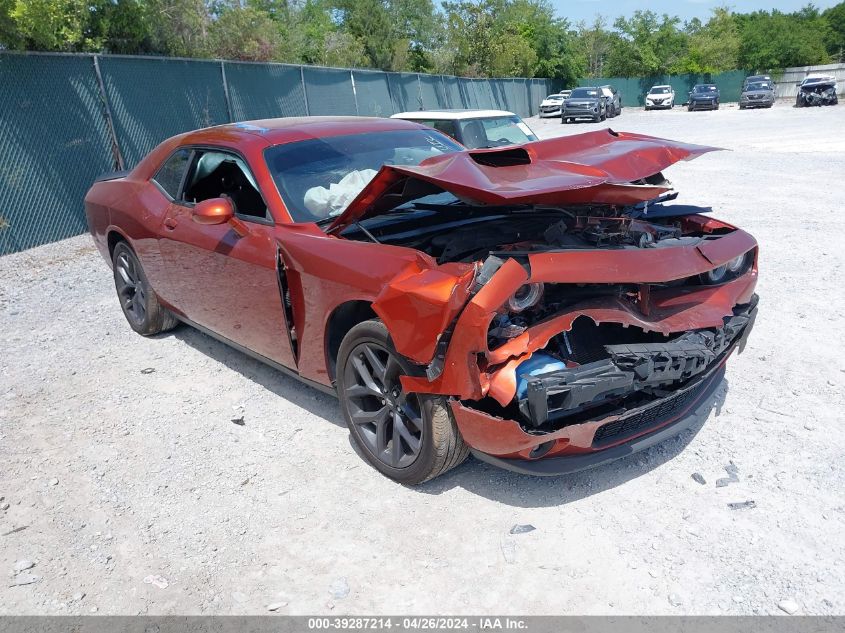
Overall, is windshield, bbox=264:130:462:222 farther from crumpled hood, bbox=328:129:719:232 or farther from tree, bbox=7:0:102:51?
tree, bbox=7:0:102:51

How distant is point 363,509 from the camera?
3.18m

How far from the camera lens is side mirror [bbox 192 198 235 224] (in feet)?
12.4

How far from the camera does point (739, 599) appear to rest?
97.9 inches

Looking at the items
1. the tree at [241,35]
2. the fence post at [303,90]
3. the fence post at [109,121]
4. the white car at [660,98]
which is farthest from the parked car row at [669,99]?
the fence post at [109,121]

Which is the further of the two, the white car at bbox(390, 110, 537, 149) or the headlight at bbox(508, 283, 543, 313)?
the white car at bbox(390, 110, 537, 149)

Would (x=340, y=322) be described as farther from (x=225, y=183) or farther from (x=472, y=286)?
(x=225, y=183)

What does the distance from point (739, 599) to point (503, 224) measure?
2.05 m

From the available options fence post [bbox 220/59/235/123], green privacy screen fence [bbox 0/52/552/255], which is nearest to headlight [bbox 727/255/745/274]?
green privacy screen fence [bbox 0/52/552/255]

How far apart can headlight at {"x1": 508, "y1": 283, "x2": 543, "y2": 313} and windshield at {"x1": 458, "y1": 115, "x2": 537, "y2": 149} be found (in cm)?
700

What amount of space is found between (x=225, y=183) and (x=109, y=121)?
23.5 ft

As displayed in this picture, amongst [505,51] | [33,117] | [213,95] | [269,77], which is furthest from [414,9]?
[33,117]

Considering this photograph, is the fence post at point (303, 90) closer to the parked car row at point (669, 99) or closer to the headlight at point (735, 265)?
the headlight at point (735, 265)

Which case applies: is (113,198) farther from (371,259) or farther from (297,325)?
(371,259)

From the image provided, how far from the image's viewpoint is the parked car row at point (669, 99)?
1315 inches
